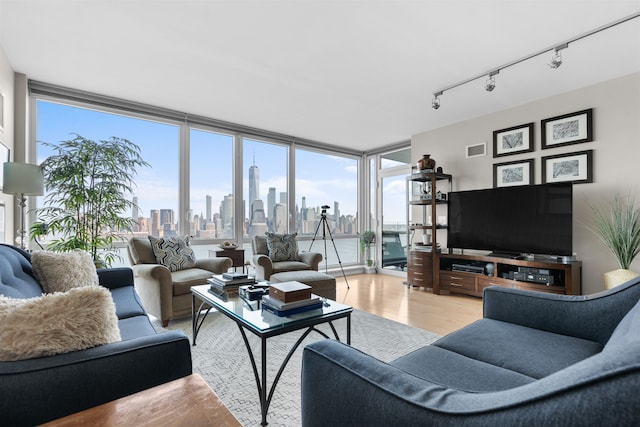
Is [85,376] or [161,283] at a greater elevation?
[85,376]

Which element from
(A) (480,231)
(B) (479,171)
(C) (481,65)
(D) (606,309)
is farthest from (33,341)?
(B) (479,171)

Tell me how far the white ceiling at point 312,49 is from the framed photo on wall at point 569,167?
0.81 metres

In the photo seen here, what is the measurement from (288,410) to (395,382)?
1.25 m

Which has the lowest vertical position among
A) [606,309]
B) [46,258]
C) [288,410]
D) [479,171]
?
[288,410]

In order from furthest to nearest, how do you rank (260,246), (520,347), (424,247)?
1. (424,247)
2. (260,246)
3. (520,347)

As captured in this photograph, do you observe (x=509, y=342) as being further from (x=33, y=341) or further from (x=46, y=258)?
(x=46, y=258)

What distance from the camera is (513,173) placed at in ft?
13.4

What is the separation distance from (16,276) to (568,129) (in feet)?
17.2

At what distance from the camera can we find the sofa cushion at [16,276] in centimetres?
146

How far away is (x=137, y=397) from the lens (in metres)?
0.84

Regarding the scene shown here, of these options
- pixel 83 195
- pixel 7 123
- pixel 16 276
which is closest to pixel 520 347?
pixel 16 276

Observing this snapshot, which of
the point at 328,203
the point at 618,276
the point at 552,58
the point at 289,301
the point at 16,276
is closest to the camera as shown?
the point at 16,276

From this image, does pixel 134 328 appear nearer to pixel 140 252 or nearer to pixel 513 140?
pixel 140 252

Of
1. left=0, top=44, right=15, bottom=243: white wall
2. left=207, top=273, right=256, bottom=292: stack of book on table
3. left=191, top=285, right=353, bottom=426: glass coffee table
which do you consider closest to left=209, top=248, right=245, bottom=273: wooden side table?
left=207, top=273, right=256, bottom=292: stack of book on table
